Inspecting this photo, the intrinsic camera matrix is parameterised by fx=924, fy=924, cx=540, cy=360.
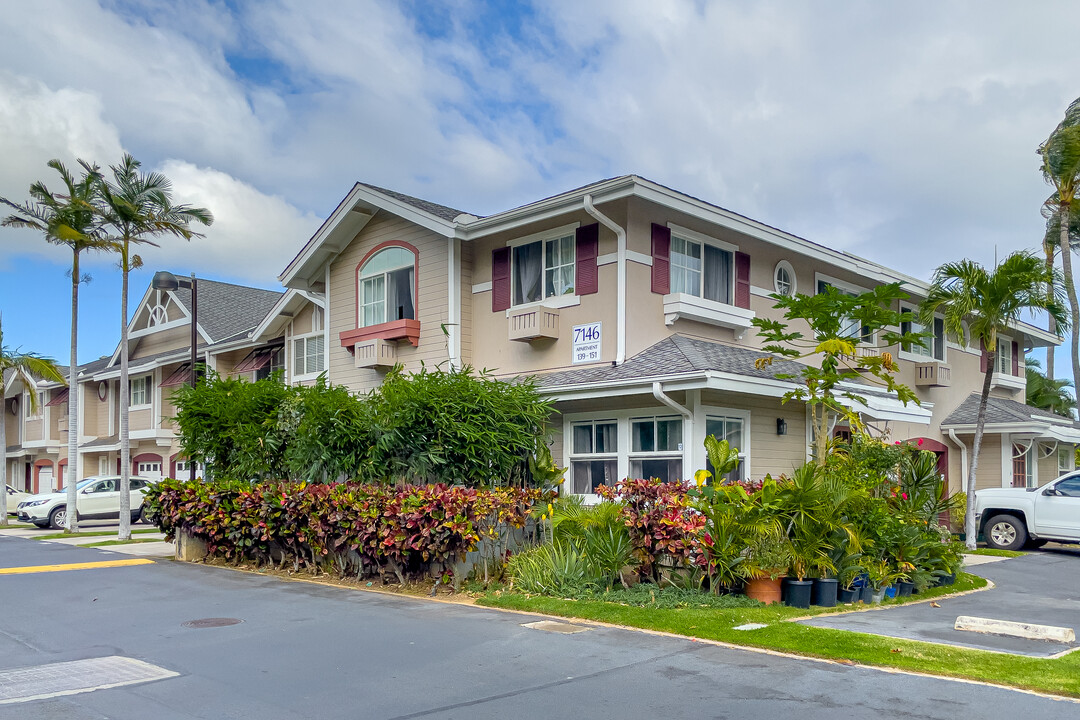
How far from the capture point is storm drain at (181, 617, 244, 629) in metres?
10.7

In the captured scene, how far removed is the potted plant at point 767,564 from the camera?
1098cm

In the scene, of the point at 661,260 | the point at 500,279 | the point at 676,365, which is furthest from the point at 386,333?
the point at 676,365

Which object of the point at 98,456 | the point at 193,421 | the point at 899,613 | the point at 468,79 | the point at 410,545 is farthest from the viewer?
the point at 98,456

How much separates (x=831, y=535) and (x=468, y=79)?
31.5ft

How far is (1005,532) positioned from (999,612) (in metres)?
8.45

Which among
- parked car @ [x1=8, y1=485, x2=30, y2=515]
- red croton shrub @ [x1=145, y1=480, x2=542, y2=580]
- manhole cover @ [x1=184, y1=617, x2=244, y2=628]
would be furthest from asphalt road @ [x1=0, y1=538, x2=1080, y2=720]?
parked car @ [x1=8, y1=485, x2=30, y2=515]

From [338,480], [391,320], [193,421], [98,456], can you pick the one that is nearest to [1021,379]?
[391,320]

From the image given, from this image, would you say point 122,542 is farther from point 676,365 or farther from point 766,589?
point 766,589

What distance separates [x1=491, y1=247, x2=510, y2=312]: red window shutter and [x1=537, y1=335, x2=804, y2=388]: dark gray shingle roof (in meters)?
1.92

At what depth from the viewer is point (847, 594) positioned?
11.4 m

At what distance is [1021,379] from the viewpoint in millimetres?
27438

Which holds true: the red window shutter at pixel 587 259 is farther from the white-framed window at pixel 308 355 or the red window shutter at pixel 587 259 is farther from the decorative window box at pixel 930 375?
the decorative window box at pixel 930 375

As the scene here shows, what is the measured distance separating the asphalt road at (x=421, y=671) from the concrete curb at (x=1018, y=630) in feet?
7.48

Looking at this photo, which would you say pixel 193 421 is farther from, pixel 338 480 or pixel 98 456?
pixel 98 456
